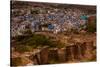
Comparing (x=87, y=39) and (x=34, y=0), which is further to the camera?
(x=87, y=39)

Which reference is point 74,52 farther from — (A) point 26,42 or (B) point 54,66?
(A) point 26,42

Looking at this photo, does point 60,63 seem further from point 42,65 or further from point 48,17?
point 48,17

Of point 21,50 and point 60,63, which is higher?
point 21,50

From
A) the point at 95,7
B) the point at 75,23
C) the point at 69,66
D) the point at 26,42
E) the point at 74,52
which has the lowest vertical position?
the point at 69,66
